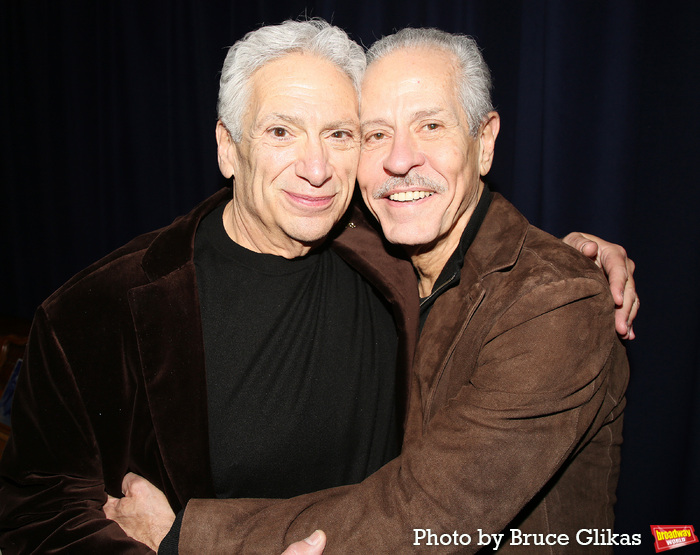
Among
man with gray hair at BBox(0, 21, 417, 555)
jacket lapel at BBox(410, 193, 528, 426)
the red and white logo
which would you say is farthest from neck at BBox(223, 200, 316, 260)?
the red and white logo

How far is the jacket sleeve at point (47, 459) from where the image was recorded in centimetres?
131

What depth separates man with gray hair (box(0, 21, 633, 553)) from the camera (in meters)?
1.32

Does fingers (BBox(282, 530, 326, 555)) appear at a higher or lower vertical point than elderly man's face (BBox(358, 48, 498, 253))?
lower

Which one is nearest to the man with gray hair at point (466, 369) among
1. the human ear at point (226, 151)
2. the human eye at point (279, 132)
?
the human eye at point (279, 132)

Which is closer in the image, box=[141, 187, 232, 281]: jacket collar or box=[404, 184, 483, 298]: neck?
box=[141, 187, 232, 281]: jacket collar

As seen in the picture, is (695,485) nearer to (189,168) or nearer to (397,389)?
(397,389)

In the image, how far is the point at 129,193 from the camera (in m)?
3.68

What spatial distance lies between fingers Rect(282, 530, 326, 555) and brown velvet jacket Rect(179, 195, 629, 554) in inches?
0.7

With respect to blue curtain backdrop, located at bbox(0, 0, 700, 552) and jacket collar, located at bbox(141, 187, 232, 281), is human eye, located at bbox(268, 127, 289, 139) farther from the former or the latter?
blue curtain backdrop, located at bbox(0, 0, 700, 552)

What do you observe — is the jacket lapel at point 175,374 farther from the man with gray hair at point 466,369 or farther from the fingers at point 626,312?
the fingers at point 626,312

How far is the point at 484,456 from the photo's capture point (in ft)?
3.61

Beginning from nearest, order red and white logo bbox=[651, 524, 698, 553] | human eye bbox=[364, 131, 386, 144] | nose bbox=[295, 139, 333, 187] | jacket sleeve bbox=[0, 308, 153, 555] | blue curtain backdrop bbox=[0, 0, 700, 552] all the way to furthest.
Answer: jacket sleeve bbox=[0, 308, 153, 555]
nose bbox=[295, 139, 333, 187]
human eye bbox=[364, 131, 386, 144]
blue curtain backdrop bbox=[0, 0, 700, 552]
red and white logo bbox=[651, 524, 698, 553]

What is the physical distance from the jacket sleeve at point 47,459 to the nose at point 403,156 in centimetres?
105

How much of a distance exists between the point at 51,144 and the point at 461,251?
13.4 feet
